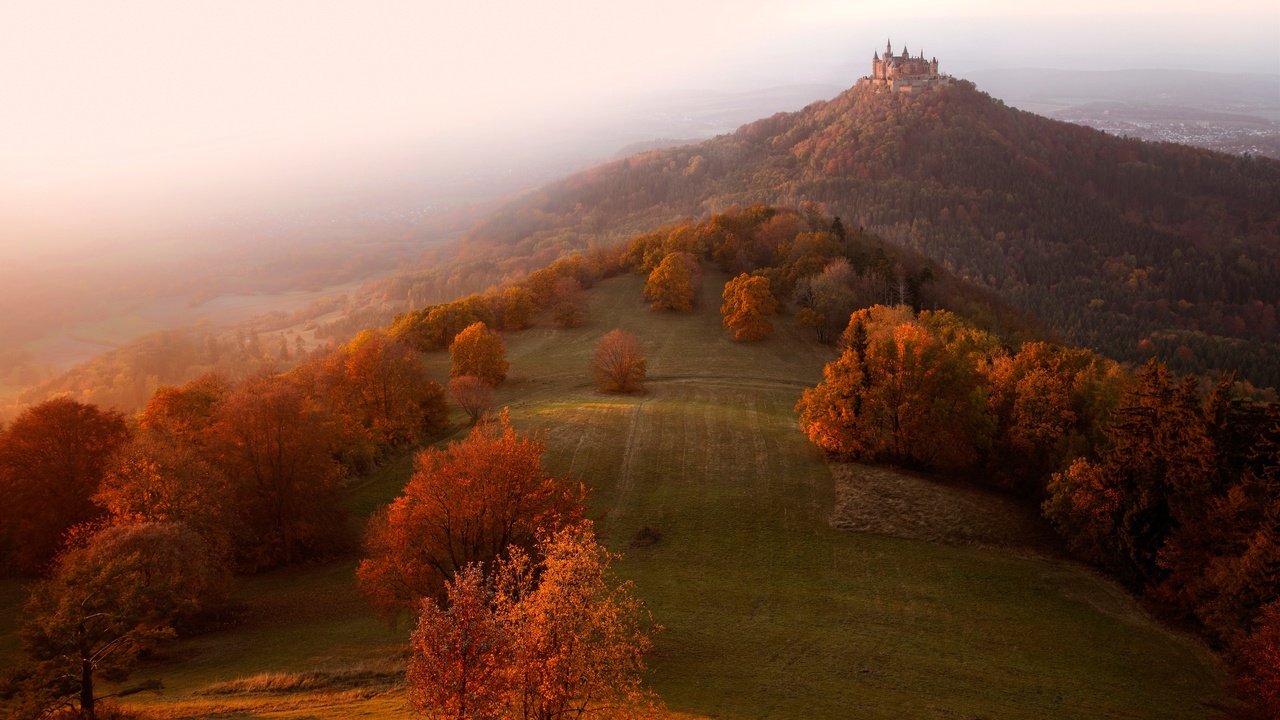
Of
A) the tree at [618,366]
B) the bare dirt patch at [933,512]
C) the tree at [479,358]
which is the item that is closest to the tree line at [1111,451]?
the bare dirt patch at [933,512]

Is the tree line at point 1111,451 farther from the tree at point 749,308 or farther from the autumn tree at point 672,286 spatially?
the autumn tree at point 672,286

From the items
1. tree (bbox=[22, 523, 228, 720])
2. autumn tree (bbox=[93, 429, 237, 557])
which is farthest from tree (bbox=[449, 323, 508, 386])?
tree (bbox=[22, 523, 228, 720])

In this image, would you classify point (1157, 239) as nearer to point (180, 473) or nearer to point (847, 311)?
point (847, 311)

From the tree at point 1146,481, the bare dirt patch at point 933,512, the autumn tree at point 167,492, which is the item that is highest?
the autumn tree at point 167,492

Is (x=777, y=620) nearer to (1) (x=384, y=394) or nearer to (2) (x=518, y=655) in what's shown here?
(2) (x=518, y=655)

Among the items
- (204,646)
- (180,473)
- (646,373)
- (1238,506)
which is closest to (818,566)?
(1238,506)

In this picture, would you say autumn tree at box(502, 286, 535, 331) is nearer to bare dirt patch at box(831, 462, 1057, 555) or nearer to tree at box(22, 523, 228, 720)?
bare dirt patch at box(831, 462, 1057, 555)
